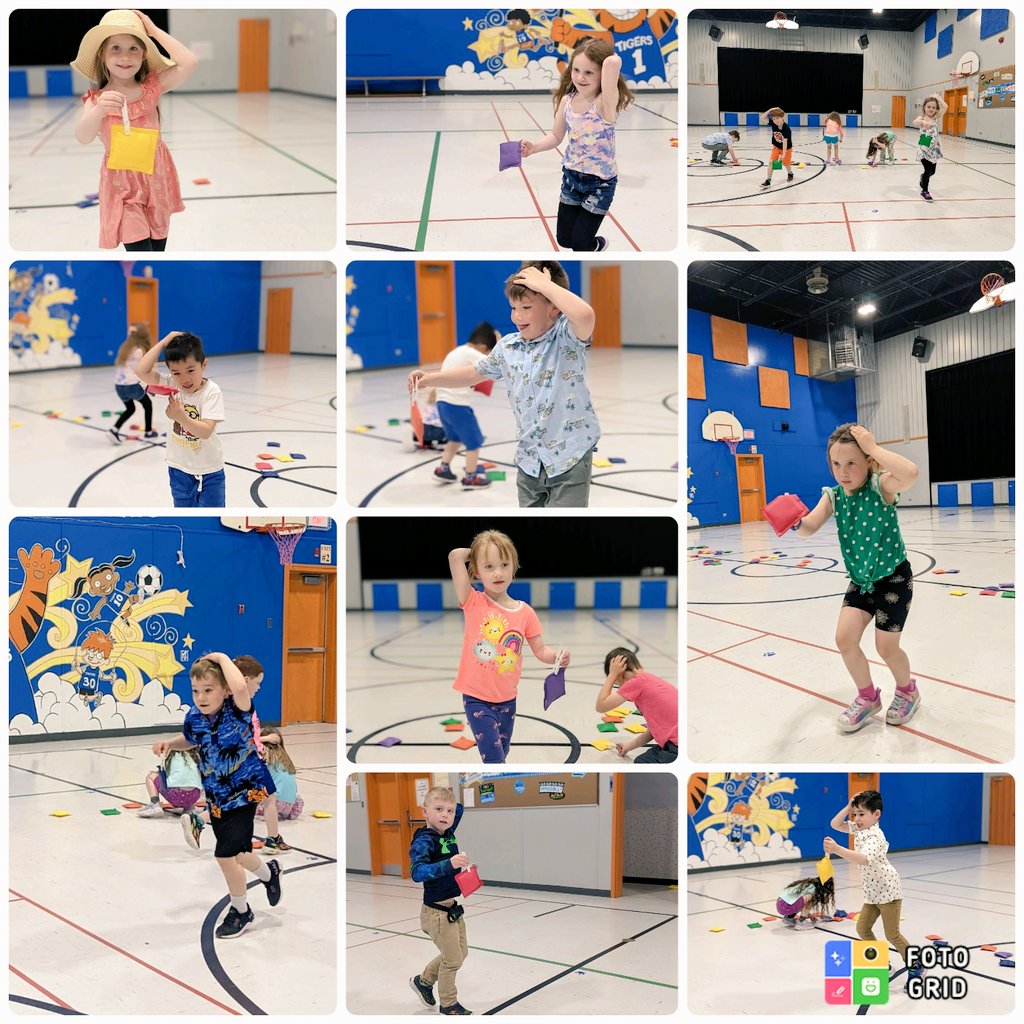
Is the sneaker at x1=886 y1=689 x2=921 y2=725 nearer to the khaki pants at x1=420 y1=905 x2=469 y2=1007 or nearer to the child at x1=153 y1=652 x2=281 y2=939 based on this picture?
the khaki pants at x1=420 y1=905 x2=469 y2=1007

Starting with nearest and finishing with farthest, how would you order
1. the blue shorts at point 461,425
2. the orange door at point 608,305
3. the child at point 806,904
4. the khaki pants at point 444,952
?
the khaki pants at point 444,952 < the child at point 806,904 < the blue shorts at point 461,425 < the orange door at point 608,305

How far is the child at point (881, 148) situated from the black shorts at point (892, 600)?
51.8 inches

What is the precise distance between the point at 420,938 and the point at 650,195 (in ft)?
9.02

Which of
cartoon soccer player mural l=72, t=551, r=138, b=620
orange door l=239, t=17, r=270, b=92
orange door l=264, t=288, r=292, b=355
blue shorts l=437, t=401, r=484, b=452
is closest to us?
blue shorts l=437, t=401, r=484, b=452

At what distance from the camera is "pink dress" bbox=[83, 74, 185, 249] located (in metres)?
2.78

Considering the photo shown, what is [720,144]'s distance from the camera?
120 inches

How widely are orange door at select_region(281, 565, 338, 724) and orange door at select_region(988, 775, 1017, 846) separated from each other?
332 cm

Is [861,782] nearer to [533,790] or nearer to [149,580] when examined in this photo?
[533,790]

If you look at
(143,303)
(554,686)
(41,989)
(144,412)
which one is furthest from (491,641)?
(143,303)

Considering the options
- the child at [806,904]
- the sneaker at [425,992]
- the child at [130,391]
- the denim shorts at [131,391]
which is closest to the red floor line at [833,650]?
the child at [806,904]

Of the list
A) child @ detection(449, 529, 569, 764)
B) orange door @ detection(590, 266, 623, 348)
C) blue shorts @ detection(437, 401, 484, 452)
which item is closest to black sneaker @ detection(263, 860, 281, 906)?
child @ detection(449, 529, 569, 764)

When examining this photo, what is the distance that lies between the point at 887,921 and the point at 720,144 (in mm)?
2410

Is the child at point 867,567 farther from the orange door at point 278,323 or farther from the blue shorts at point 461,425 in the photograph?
the orange door at point 278,323

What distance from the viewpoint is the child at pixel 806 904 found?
3480 mm
